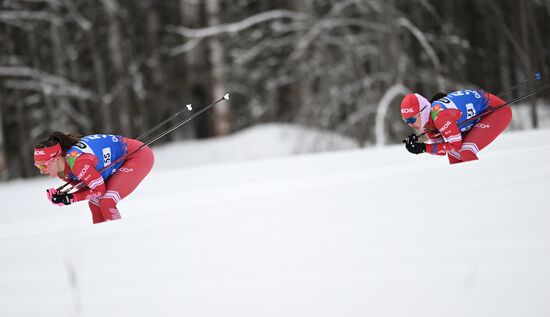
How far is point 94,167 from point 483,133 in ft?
9.10

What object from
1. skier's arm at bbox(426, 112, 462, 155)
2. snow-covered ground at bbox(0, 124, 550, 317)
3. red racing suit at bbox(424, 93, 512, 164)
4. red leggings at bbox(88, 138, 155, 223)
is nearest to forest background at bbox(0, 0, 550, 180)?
red racing suit at bbox(424, 93, 512, 164)

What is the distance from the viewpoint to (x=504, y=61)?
15023 mm

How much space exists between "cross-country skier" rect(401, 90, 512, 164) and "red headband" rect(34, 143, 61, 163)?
2278 mm

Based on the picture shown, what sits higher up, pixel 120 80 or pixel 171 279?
pixel 120 80

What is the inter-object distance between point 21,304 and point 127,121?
12.9 meters

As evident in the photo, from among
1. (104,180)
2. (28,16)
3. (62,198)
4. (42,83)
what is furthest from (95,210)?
(42,83)

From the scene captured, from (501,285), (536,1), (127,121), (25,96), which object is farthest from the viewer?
(25,96)

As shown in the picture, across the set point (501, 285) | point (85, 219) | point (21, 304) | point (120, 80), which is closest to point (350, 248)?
point (501, 285)

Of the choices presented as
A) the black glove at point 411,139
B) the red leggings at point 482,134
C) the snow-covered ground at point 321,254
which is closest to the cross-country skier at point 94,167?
the snow-covered ground at point 321,254

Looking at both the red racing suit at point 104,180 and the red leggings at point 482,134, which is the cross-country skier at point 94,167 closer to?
the red racing suit at point 104,180

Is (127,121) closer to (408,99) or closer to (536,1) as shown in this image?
(536,1)

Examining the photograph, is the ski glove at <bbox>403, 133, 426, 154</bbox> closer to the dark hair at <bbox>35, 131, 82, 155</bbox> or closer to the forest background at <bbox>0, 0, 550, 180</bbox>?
the dark hair at <bbox>35, 131, 82, 155</bbox>

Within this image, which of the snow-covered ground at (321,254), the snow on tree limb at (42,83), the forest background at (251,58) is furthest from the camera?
the snow on tree limb at (42,83)

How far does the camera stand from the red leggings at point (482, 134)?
157 inches
